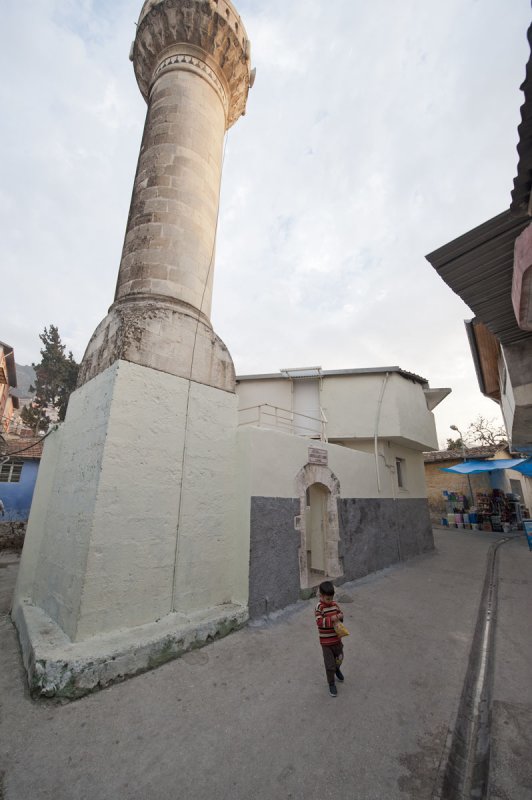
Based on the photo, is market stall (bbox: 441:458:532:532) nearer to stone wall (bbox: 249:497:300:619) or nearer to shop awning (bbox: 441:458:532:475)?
shop awning (bbox: 441:458:532:475)

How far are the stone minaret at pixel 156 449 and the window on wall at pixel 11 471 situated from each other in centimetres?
1314

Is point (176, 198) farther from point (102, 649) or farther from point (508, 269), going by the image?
point (102, 649)

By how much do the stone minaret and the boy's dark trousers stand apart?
78.9 inches

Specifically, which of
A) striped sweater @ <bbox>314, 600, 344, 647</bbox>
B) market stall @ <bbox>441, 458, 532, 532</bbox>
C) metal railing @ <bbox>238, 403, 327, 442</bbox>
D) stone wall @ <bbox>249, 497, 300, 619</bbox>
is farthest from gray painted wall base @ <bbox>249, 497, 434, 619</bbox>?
market stall @ <bbox>441, 458, 532, 532</bbox>

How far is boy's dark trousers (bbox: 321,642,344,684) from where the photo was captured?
3.94m

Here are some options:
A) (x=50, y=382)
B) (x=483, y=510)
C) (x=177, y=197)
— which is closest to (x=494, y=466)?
(x=483, y=510)

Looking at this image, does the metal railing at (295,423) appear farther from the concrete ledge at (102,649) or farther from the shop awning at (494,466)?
the shop awning at (494,466)

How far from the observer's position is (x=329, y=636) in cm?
398

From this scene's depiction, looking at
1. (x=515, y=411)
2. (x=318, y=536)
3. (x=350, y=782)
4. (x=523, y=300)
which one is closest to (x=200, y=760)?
(x=350, y=782)

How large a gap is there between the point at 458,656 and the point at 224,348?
6518mm

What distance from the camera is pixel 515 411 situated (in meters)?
5.70

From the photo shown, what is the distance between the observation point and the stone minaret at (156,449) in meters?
4.50

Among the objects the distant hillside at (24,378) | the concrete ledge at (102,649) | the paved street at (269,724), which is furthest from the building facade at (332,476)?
the distant hillside at (24,378)

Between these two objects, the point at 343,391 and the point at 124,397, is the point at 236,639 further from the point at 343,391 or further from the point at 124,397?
the point at 343,391
